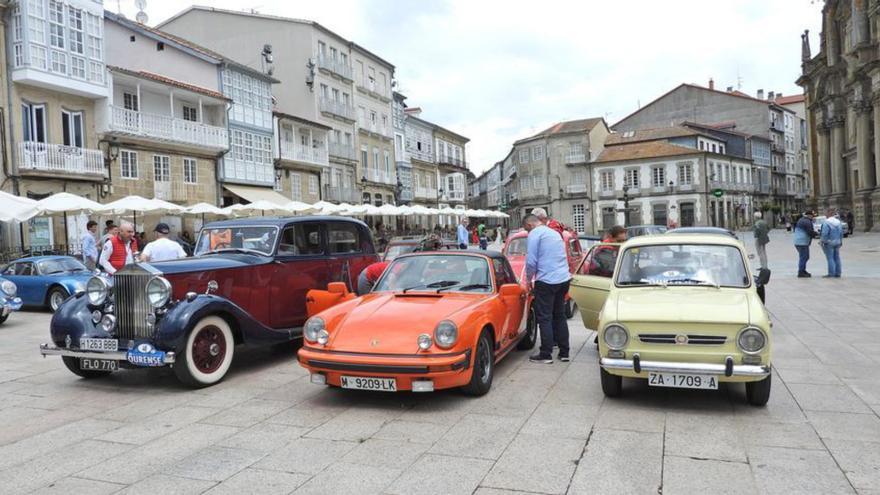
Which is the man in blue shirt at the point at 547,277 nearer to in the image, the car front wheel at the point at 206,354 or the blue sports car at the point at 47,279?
the car front wheel at the point at 206,354

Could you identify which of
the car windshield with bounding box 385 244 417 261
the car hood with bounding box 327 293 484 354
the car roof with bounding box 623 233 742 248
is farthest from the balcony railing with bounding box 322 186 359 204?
the car roof with bounding box 623 233 742 248

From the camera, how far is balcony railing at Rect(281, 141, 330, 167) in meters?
37.1

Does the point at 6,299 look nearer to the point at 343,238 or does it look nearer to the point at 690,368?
the point at 343,238

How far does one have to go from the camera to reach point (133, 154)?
87.4ft

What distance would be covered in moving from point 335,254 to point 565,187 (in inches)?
2432

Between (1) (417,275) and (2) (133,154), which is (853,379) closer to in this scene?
(1) (417,275)

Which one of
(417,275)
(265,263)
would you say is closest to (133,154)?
(265,263)

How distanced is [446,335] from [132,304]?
3575 mm

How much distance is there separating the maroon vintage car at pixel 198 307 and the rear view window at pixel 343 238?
2.77 ft

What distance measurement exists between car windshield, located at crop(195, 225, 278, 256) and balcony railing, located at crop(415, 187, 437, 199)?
165 feet

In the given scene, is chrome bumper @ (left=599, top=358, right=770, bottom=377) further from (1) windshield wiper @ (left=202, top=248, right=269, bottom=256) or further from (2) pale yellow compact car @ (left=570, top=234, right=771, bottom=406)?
(1) windshield wiper @ (left=202, top=248, right=269, bottom=256)

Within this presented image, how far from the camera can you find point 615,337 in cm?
575

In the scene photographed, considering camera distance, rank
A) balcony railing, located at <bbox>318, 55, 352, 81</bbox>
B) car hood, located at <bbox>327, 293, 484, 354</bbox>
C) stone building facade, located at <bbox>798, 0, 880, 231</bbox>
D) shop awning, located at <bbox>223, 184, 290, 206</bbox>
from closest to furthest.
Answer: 1. car hood, located at <bbox>327, 293, 484, 354</bbox>
2. shop awning, located at <bbox>223, 184, 290, 206</bbox>
3. stone building facade, located at <bbox>798, 0, 880, 231</bbox>
4. balcony railing, located at <bbox>318, 55, 352, 81</bbox>

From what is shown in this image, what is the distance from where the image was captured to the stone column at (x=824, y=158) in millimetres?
50875
